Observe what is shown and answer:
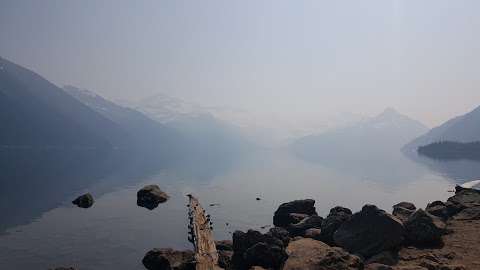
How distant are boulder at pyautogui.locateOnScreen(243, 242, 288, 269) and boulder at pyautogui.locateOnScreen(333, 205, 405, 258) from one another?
5.12 metres

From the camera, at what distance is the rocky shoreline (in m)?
22.4

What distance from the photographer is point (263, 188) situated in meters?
101

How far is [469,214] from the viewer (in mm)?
33781

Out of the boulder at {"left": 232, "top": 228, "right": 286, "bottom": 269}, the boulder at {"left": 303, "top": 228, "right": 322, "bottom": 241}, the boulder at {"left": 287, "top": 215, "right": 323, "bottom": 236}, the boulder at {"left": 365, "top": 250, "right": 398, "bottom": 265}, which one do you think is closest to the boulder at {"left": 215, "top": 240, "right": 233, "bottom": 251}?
the boulder at {"left": 287, "top": 215, "right": 323, "bottom": 236}

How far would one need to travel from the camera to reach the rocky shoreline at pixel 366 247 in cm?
2236

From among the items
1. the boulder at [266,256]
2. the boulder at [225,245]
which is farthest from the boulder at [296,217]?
the boulder at [266,256]

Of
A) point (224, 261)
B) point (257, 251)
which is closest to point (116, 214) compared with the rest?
point (224, 261)

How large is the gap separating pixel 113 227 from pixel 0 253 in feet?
47.6

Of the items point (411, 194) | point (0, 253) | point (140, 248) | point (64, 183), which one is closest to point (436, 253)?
point (140, 248)

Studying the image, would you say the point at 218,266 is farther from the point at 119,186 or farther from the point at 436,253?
the point at 119,186

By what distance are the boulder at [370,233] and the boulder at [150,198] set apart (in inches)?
1867

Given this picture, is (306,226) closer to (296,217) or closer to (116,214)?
(296,217)

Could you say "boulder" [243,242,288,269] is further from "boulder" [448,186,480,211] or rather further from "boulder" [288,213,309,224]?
"boulder" [448,186,480,211]

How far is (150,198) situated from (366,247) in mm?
53262
